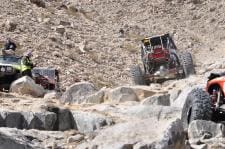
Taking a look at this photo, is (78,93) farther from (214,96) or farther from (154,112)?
(214,96)

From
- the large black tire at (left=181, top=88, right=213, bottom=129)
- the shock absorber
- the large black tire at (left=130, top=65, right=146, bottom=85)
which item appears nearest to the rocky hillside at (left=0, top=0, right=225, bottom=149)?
the large black tire at (left=181, top=88, right=213, bottom=129)

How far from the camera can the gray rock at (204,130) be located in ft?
28.1

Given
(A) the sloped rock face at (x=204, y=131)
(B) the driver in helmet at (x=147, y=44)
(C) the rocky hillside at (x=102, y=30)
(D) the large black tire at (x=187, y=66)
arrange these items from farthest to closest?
(C) the rocky hillside at (x=102, y=30)
(B) the driver in helmet at (x=147, y=44)
(D) the large black tire at (x=187, y=66)
(A) the sloped rock face at (x=204, y=131)

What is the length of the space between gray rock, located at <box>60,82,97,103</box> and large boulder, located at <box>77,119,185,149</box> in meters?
6.26

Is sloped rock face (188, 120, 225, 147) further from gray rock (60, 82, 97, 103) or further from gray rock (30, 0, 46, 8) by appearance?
gray rock (30, 0, 46, 8)

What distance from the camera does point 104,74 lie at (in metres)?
25.0

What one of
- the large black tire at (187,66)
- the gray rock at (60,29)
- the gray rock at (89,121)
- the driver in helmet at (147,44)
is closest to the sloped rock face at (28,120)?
the gray rock at (89,121)

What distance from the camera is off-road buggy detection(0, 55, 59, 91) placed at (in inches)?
709

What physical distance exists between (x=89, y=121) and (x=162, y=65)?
12.6m

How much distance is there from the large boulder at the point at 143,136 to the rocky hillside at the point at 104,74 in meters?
0.01

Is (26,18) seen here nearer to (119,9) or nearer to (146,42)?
(146,42)

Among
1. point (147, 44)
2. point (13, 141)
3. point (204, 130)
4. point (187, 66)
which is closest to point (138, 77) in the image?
point (187, 66)

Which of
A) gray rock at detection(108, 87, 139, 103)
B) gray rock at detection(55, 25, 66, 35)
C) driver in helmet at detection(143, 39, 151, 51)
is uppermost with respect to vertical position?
gray rock at detection(55, 25, 66, 35)

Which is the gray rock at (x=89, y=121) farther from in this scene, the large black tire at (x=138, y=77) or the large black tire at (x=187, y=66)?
the large black tire at (x=187, y=66)
